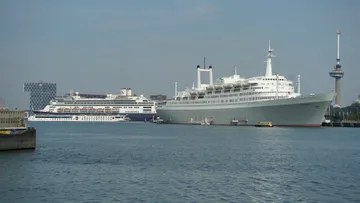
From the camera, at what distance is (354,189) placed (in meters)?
20.9

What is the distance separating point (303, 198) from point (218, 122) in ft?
240

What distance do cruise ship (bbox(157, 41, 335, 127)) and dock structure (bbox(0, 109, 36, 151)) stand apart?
45893 mm

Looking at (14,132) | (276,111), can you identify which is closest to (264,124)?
(276,111)

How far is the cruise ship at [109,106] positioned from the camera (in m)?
149

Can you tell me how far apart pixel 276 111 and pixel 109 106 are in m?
81.5

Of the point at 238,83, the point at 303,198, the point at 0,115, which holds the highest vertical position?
the point at 238,83

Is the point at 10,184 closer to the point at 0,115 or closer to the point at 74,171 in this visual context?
the point at 74,171

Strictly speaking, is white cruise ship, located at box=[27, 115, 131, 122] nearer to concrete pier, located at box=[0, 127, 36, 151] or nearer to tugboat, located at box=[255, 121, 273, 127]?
tugboat, located at box=[255, 121, 273, 127]

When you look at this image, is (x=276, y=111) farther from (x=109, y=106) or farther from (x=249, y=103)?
(x=109, y=106)

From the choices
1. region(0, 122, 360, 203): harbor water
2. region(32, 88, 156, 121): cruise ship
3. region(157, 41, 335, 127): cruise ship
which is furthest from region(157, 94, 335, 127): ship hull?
region(32, 88, 156, 121): cruise ship

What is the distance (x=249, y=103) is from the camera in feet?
269

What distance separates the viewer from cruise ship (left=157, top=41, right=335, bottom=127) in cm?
7369

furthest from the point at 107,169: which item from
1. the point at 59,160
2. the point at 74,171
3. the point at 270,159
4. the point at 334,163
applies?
the point at 334,163

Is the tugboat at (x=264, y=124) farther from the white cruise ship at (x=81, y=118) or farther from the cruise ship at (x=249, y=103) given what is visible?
the white cruise ship at (x=81, y=118)
